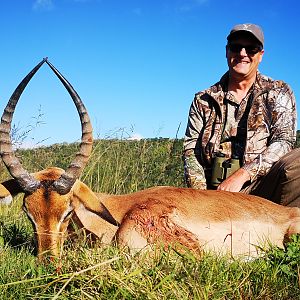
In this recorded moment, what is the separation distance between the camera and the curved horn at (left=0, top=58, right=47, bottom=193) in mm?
4711

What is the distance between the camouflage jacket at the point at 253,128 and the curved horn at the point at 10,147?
2.61m

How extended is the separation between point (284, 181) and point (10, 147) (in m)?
3.17

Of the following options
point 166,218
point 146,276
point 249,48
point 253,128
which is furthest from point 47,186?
point 249,48

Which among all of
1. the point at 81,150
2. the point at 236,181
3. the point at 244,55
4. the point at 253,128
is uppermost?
the point at 244,55

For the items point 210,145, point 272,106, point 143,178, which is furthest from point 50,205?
point 143,178

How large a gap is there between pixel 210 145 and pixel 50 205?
291cm

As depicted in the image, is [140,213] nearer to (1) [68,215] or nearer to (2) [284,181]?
(1) [68,215]

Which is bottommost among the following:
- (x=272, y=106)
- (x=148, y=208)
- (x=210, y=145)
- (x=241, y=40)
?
(x=148, y=208)

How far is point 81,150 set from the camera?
16.7ft

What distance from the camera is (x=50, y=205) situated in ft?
15.2

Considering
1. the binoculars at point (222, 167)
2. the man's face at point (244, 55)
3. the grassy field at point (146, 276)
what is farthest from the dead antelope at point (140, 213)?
the man's face at point (244, 55)

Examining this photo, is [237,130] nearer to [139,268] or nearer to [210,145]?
[210,145]

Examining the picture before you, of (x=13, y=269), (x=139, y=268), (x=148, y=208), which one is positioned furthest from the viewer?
(x=148, y=208)

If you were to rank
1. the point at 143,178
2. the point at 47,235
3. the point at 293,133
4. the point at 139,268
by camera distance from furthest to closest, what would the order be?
the point at 143,178 < the point at 293,133 < the point at 47,235 < the point at 139,268
